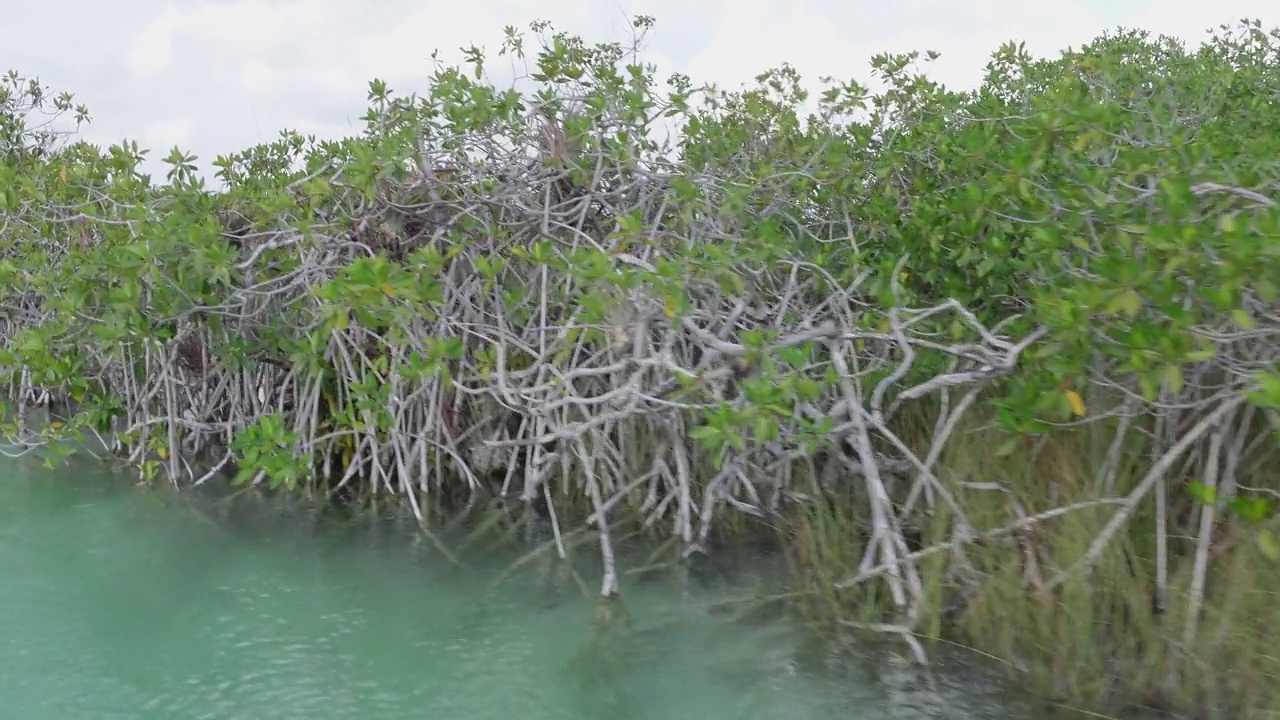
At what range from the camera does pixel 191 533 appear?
13.9 feet

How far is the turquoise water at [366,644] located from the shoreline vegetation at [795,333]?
26 cm

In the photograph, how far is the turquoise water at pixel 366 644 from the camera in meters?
2.79

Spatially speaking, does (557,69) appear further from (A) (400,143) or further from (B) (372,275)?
(B) (372,275)

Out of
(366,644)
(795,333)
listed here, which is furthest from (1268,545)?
(366,644)

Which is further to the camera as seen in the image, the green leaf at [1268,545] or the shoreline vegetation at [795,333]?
the shoreline vegetation at [795,333]

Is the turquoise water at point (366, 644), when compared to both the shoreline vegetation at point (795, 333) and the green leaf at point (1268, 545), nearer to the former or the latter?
the shoreline vegetation at point (795, 333)

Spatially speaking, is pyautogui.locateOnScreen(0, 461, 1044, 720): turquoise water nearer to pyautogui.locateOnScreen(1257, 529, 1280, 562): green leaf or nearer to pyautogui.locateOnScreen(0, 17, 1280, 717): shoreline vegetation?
pyautogui.locateOnScreen(0, 17, 1280, 717): shoreline vegetation

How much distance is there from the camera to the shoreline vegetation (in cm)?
272

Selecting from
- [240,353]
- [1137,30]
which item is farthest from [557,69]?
[1137,30]

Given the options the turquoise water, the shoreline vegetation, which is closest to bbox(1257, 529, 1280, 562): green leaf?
the shoreline vegetation

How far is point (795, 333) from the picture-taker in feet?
10.6

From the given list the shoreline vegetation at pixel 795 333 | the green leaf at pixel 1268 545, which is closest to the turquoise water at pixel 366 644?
the shoreline vegetation at pixel 795 333

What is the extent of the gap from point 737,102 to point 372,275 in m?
3.00

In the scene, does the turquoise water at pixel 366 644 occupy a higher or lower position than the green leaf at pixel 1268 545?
lower
